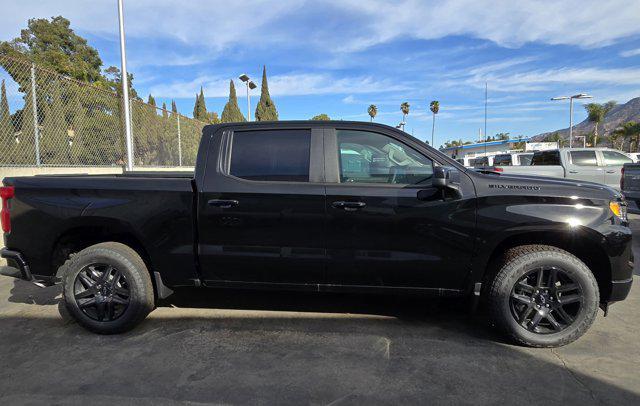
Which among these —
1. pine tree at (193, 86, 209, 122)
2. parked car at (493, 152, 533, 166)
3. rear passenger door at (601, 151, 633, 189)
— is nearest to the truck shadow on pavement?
rear passenger door at (601, 151, 633, 189)

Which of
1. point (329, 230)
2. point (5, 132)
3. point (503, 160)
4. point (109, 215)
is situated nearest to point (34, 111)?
point (5, 132)

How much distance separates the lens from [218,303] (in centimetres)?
470

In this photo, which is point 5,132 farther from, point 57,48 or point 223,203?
point 57,48

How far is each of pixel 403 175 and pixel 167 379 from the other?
2.40 m

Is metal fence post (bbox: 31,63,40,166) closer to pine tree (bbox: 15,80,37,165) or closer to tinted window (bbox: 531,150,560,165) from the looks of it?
pine tree (bbox: 15,80,37,165)

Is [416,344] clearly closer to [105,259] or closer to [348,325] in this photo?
[348,325]

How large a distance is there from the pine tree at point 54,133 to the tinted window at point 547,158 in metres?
13.1

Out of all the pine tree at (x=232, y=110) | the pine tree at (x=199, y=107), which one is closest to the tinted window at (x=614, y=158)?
the pine tree at (x=232, y=110)

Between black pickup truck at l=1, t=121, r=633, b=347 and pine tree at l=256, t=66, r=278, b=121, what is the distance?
167 ft

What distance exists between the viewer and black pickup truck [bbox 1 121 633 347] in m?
3.52

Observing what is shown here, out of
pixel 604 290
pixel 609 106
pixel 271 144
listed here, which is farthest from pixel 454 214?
pixel 609 106

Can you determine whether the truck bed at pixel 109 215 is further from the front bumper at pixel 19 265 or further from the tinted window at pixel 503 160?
the tinted window at pixel 503 160

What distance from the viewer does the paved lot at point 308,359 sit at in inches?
115

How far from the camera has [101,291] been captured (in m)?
3.94
